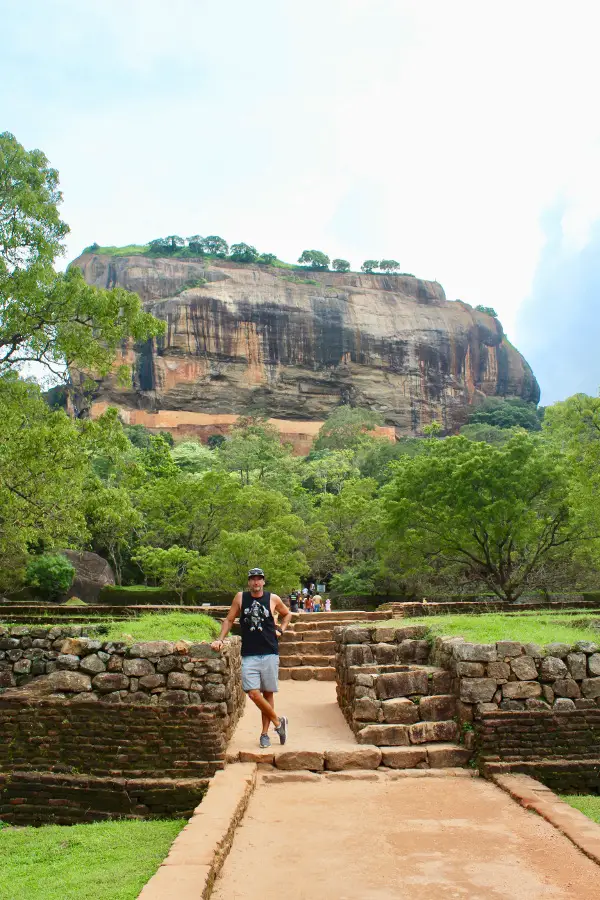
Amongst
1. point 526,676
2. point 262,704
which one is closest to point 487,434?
point 526,676

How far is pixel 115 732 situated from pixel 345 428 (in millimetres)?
58886

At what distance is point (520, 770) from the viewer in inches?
247

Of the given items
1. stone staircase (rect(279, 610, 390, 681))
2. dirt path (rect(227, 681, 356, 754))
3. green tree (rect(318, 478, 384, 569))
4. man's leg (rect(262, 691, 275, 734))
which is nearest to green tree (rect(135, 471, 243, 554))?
green tree (rect(318, 478, 384, 569))

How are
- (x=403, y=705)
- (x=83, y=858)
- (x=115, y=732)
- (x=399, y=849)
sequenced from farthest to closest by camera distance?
1. (x=403, y=705)
2. (x=115, y=732)
3. (x=83, y=858)
4. (x=399, y=849)

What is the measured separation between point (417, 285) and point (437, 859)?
91.6 m

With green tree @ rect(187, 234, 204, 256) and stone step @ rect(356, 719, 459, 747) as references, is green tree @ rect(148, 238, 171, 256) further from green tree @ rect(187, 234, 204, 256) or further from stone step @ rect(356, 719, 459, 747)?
stone step @ rect(356, 719, 459, 747)

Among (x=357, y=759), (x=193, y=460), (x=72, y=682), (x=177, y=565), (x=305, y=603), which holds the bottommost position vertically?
(x=305, y=603)

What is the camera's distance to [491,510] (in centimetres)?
1967

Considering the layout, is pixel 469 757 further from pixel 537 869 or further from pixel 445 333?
pixel 445 333

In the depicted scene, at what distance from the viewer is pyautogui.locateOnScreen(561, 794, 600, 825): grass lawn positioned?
5398mm

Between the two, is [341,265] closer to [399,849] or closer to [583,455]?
[583,455]

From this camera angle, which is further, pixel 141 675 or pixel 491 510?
pixel 491 510

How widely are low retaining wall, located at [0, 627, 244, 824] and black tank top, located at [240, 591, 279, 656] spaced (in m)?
0.26

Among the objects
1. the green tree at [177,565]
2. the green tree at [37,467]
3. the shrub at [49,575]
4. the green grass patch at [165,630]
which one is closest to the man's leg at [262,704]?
the green grass patch at [165,630]
